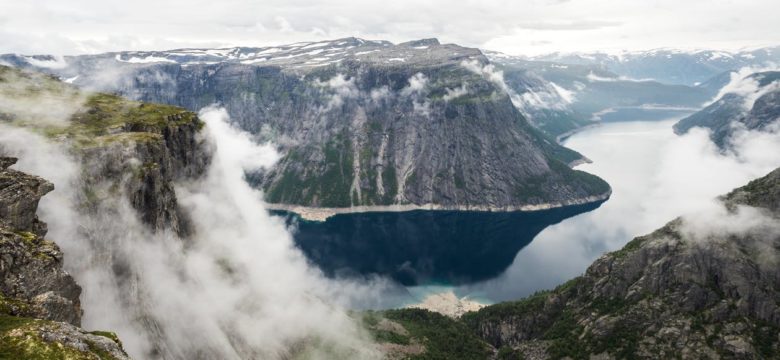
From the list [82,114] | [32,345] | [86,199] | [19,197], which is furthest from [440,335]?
[32,345]

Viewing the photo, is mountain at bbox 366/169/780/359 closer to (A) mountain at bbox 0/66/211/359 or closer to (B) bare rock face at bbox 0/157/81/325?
(A) mountain at bbox 0/66/211/359

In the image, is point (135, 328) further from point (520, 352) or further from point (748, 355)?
point (748, 355)

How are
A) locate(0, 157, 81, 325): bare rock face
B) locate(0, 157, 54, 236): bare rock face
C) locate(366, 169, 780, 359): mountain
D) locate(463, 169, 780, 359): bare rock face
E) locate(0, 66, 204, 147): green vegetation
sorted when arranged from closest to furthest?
locate(0, 157, 81, 325): bare rock face < locate(0, 157, 54, 236): bare rock face < locate(463, 169, 780, 359): bare rock face < locate(366, 169, 780, 359): mountain < locate(0, 66, 204, 147): green vegetation

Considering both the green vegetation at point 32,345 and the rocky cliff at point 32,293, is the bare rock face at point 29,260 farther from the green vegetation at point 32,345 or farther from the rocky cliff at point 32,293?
the green vegetation at point 32,345

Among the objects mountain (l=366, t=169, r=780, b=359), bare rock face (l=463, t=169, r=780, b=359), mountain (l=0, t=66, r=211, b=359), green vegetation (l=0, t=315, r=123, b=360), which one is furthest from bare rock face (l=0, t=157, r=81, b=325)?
bare rock face (l=463, t=169, r=780, b=359)

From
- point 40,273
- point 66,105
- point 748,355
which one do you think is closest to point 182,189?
point 66,105

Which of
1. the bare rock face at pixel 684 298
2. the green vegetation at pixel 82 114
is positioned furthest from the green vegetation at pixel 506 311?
the green vegetation at pixel 82 114
